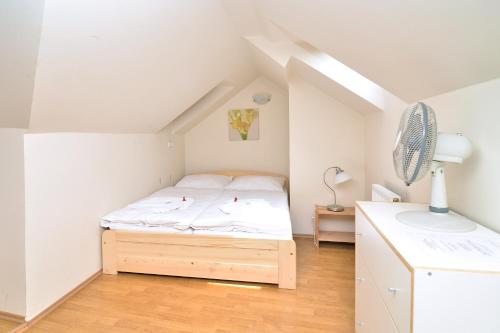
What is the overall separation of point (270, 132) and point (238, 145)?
55 centimetres

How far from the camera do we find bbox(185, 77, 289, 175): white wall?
13.0 ft

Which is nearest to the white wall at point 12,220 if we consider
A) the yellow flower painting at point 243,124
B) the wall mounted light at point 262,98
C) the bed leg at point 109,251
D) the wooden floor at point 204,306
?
the wooden floor at point 204,306

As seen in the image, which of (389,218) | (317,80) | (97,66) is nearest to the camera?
(389,218)

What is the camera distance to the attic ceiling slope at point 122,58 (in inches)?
51.4

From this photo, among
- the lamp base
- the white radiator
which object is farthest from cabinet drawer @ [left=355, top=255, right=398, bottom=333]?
the lamp base

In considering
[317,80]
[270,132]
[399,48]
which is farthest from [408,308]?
[270,132]

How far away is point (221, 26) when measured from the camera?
217 cm

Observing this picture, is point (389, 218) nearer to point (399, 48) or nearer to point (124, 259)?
point (399, 48)

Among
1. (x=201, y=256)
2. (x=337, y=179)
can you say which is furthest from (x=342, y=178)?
(x=201, y=256)

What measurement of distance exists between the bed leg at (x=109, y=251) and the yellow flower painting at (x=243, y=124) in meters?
2.32

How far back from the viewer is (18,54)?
4.20 feet

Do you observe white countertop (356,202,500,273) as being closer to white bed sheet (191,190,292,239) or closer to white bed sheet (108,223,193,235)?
white bed sheet (191,190,292,239)

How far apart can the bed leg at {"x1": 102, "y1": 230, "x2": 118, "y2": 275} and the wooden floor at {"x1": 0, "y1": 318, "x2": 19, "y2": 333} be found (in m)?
0.69

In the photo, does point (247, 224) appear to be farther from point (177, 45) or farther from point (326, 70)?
point (326, 70)
